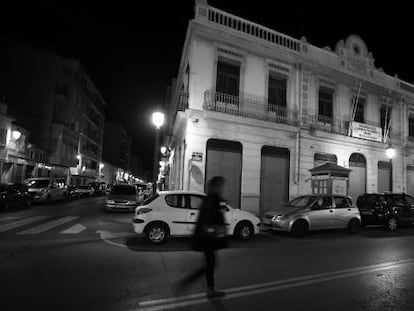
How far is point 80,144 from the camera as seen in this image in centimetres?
4666

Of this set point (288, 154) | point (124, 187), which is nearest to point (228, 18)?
point (288, 154)

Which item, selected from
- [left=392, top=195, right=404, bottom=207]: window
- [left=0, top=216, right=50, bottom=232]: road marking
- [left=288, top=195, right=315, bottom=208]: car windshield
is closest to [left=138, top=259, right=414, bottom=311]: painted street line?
[left=288, top=195, right=315, bottom=208]: car windshield

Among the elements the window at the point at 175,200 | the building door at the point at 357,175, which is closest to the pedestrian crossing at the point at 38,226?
the window at the point at 175,200

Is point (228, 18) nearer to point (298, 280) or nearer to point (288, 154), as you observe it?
point (288, 154)

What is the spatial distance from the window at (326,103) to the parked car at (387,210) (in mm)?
6613

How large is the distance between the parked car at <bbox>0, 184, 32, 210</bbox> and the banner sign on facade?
21090 millimetres

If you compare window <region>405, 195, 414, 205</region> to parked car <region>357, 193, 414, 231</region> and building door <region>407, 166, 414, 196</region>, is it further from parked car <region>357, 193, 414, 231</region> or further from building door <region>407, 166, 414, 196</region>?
building door <region>407, 166, 414, 196</region>

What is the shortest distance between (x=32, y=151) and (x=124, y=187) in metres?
17.9

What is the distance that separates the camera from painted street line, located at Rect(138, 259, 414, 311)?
4.38 metres

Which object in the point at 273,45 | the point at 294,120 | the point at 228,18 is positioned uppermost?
the point at 228,18

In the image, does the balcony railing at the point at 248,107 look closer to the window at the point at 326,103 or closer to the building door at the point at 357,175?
the window at the point at 326,103

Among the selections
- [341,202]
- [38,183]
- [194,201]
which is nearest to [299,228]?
[341,202]

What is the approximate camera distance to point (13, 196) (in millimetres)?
16984

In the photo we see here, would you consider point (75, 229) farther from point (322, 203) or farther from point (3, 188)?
point (322, 203)
